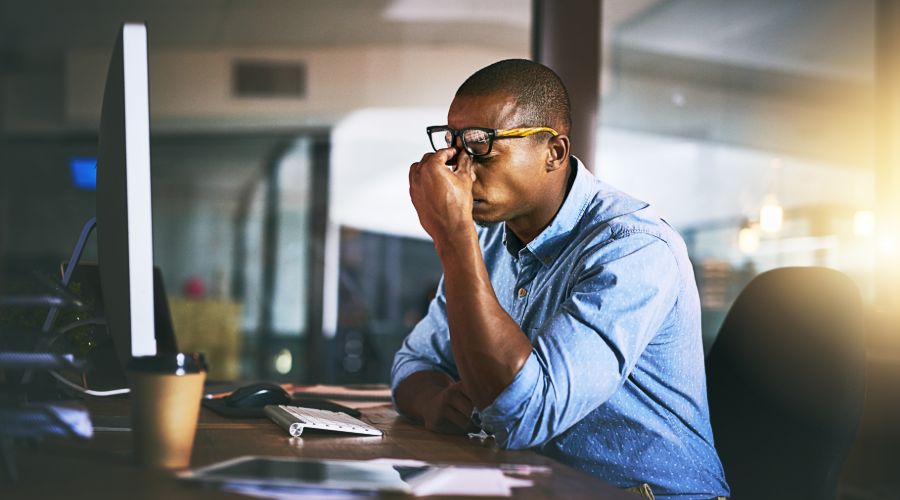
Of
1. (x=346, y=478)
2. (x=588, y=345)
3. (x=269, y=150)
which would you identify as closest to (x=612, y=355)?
(x=588, y=345)

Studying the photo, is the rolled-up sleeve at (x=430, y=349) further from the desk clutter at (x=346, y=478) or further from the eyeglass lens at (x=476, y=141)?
the desk clutter at (x=346, y=478)

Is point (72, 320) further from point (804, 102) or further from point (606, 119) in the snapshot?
point (804, 102)

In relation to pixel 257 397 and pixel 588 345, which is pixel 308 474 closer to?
pixel 588 345

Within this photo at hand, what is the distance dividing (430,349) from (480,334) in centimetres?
57

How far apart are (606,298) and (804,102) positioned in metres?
3.69

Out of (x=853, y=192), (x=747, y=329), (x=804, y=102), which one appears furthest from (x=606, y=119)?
(x=747, y=329)

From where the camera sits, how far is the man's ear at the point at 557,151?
162 cm

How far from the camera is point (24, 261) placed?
5426 millimetres

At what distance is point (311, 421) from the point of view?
1.30 metres

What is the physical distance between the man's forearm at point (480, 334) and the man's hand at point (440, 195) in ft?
0.23

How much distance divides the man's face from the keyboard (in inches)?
16.8

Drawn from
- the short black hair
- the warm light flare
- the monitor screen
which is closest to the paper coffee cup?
the short black hair

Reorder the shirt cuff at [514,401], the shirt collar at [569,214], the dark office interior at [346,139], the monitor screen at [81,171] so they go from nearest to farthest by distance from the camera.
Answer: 1. the shirt cuff at [514,401]
2. the shirt collar at [569,214]
3. the dark office interior at [346,139]
4. the monitor screen at [81,171]

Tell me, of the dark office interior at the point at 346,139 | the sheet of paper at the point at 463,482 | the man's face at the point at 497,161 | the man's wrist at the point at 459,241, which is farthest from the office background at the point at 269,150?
the sheet of paper at the point at 463,482
